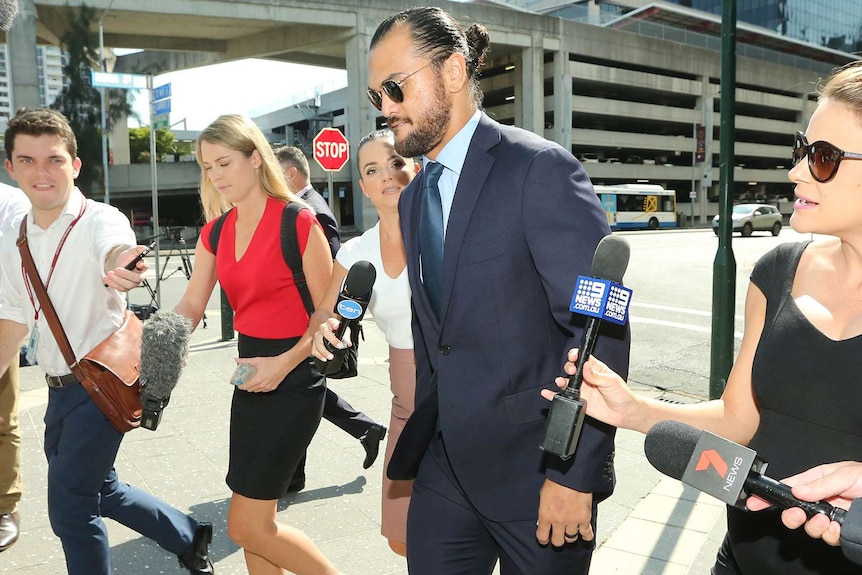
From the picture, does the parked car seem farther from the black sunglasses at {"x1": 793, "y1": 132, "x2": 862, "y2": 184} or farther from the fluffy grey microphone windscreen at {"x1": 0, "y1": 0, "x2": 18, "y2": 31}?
the black sunglasses at {"x1": 793, "y1": 132, "x2": 862, "y2": 184}

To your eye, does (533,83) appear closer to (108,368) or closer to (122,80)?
(122,80)

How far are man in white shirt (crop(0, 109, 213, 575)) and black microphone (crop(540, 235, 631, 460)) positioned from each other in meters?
1.83

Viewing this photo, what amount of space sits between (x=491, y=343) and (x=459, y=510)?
0.54 metres

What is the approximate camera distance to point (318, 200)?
655 cm

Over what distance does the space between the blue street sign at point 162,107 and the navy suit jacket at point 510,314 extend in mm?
10218

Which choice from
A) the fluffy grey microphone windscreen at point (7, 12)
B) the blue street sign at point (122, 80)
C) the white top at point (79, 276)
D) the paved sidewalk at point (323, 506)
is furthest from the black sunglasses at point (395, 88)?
the blue street sign at point (122, 80)

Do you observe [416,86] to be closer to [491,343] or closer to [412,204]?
[412,204]

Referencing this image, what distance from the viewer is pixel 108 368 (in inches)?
117

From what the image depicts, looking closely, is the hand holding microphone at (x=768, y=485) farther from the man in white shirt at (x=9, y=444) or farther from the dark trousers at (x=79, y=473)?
the man in white shirt at (x=9, y=444)

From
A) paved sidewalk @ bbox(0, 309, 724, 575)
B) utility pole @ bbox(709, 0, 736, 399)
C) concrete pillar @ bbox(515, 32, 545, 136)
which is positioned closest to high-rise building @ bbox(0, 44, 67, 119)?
concrete pillar @ bbox(515, 32, 545, 136)

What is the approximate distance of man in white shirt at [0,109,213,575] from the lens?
290cm

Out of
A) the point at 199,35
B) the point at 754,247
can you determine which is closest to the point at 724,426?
the point at 754,247

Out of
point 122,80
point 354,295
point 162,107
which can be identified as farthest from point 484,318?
point 122,80

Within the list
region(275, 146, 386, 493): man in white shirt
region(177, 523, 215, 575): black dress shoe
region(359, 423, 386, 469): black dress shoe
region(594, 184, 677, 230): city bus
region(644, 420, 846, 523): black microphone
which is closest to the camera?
region(644, 420, 846, 523): black microphone
